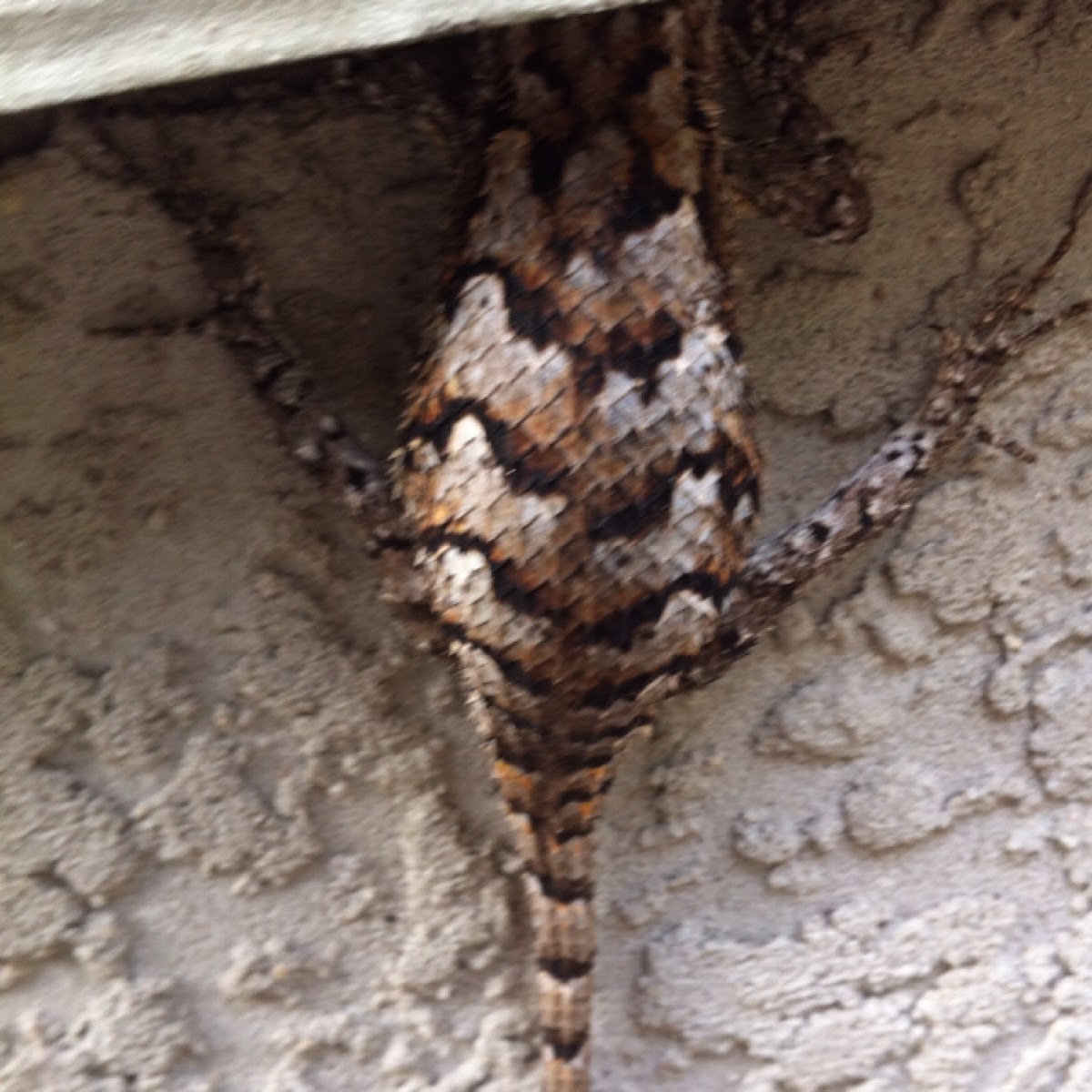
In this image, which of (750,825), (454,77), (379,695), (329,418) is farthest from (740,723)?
(454,77)

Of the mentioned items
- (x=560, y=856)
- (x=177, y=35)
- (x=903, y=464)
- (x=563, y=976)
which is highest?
(x=177, y=35)

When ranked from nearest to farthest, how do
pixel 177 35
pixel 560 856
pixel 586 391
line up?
pixel 177 35 → pixel 586 391 → pixel 560 856

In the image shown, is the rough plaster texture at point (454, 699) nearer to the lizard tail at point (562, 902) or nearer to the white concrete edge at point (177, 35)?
the lizard tail at point (562, 902)

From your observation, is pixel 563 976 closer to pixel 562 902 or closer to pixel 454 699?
pixel 562 902

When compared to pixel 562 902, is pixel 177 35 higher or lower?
higher

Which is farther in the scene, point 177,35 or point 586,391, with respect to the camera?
point 586,391

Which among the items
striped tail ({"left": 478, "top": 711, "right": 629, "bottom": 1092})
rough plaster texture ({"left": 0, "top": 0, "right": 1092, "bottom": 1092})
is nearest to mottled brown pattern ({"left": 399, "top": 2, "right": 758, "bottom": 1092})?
striped tail ({"left": 478, "top": 711, "right": 629, "bottom": 1092})

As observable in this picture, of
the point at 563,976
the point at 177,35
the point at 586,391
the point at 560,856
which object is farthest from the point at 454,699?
the point at 177,35

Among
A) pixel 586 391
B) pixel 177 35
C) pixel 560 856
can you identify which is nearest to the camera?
pixel 177 35
